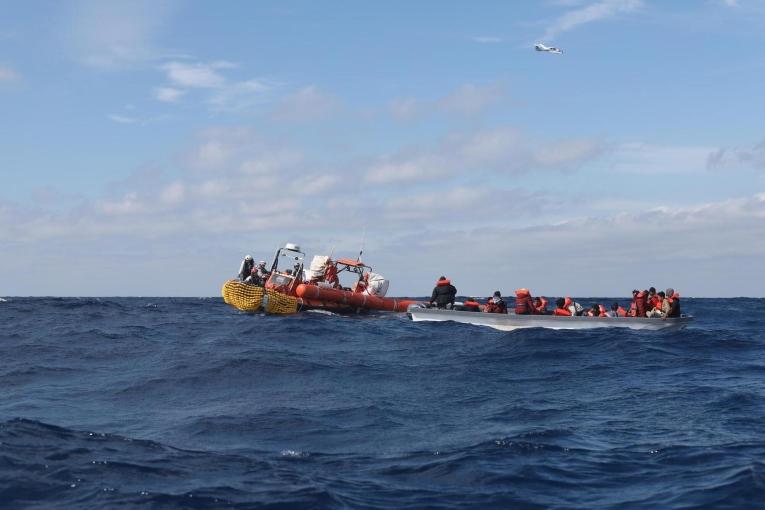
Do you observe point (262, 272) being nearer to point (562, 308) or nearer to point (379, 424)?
point (562, 308)

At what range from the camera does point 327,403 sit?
14750mm

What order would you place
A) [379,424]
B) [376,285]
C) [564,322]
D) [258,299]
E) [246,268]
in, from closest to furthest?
[379,424] < [564,322] < [258,299] < [246,268] < [376,285]

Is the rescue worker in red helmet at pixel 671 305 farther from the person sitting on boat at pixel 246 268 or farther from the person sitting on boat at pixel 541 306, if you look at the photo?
the person sitting on boat at pixel 246 268

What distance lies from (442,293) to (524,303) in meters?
4.33

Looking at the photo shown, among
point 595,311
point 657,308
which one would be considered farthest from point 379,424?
point 657,308

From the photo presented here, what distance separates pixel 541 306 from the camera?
3164 centimetres

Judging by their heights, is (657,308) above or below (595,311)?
above

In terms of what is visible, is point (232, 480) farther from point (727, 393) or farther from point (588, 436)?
point (727, 393)

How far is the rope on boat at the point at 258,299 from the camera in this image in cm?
3581

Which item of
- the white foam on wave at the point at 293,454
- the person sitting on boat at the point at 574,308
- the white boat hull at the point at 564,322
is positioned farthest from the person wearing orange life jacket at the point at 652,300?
the white foam on wave at the point at 293,454

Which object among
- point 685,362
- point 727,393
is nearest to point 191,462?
point 727,393

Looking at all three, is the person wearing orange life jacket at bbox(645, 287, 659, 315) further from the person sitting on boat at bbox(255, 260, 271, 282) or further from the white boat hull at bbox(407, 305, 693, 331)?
the person sitting on boat at bbox(255, 260, 271, 282)

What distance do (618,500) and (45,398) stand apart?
441 inches

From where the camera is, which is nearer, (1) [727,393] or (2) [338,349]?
(1) [727,393]
